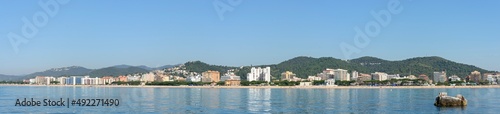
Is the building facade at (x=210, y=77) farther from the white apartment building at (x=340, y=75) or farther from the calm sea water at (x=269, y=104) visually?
the calm sea water at (x=269, y=104)

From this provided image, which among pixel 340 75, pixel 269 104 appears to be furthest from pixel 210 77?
pixel 269 104

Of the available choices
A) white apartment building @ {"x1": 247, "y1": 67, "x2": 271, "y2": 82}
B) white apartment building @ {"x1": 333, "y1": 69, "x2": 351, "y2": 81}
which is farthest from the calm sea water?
white apartment building @ {"x1": 247, "y1": 67, "x2": 271, "y2": 82}

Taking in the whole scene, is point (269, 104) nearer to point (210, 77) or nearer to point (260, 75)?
point (210, 77)

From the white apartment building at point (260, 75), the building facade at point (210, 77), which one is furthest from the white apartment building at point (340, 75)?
the building facade at point (210, 77)

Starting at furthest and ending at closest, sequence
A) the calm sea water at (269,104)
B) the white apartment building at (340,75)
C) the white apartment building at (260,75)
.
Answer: the white apartment building at (260,75), the white apartment building at (340,75), the calm sea water at (269,104)

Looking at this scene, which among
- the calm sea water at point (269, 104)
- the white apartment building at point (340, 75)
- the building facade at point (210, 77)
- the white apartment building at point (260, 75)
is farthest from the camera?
the white apartment building at point (260, 75)

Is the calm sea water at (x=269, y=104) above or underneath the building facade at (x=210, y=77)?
underneath

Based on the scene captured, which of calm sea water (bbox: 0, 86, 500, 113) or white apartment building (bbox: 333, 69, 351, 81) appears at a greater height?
white apartment building (bbox: 333, 69, 351, 81)

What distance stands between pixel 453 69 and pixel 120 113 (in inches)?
7257

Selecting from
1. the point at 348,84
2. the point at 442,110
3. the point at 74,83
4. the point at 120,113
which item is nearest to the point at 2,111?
the point at 120,113

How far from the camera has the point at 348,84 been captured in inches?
5389

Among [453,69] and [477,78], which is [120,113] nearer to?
[477,78]

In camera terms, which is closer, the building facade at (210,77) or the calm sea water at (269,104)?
the calm sea water at (269,104)

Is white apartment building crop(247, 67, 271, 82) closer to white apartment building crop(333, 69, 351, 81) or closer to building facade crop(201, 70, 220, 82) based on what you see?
building facade crop(201, 70, 220, 82)
